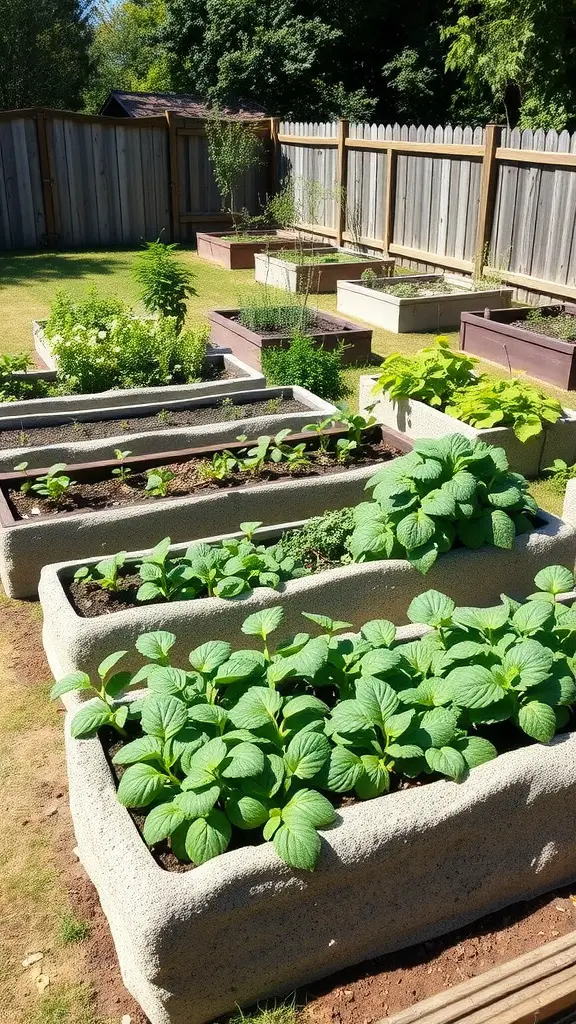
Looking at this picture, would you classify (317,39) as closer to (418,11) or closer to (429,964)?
(418,11)

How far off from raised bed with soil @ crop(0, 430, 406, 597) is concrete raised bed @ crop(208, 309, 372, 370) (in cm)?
280

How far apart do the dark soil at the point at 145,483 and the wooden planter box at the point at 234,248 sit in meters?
8.45

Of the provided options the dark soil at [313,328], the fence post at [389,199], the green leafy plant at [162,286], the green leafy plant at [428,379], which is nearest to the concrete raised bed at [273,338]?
the dark soil at [313,328]

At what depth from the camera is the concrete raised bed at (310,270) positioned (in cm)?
1148

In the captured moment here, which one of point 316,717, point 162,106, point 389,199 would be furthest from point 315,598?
point 162,106

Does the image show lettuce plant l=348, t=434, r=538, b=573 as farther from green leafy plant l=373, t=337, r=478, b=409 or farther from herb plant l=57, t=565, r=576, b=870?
green leafy plant l=373, t=337, r=478, b=409

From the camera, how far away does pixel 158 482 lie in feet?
15.9

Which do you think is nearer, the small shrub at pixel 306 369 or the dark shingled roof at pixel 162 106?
the small shrub at pixel 306 369

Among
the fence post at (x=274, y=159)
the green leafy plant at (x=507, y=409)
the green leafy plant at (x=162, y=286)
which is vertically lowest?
the green leafy plant at (x=507, y=409)

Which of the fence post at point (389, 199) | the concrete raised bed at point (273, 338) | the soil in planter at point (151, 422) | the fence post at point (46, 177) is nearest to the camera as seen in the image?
the soil in planter at point (151, 422)

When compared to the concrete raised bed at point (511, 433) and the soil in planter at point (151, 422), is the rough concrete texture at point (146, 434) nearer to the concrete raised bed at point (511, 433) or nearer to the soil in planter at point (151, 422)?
the soil in planter at point (151, 422)

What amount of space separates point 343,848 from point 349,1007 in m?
0.44

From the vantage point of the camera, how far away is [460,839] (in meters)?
2.56

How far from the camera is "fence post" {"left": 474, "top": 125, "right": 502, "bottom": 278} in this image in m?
10.5
